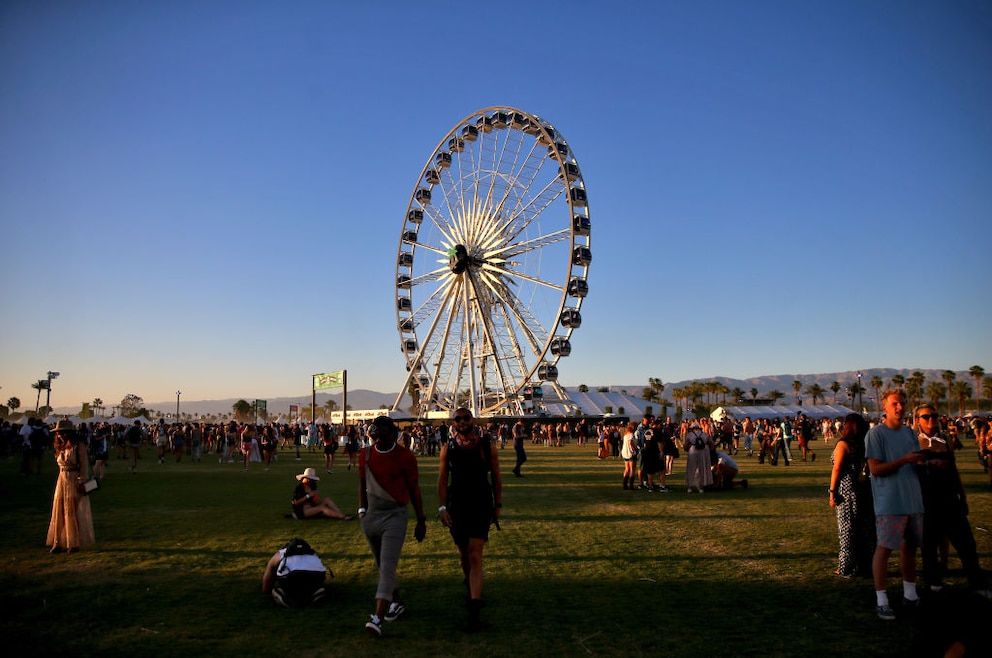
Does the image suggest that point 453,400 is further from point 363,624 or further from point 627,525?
point 363,624

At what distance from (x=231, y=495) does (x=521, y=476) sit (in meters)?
8.85

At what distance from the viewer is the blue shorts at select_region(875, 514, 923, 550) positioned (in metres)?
5.66

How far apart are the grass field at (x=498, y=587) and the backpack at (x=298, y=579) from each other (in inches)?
6.0

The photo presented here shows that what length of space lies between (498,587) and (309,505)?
599 cm

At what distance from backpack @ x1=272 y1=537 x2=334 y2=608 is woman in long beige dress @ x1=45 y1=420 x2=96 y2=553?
13.5ft

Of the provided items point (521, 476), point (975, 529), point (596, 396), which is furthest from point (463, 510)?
point (596, 396)

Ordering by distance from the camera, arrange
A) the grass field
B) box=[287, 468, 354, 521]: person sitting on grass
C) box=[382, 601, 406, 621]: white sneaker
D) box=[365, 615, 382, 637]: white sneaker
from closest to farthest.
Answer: the grass field, box=[365, 615, 382, 637]: white sneaker, box=[382, 601, 406, 621]: white sneaker, box=[287, 468, 354, 521]: person sitting on grass

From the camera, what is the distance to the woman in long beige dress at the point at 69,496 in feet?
29.0

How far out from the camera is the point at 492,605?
6.27 meters

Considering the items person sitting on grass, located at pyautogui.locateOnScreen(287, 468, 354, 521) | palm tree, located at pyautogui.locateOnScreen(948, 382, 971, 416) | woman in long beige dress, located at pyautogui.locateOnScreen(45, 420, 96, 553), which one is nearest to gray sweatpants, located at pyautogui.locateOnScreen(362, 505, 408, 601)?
woman in long beige dress, located at pyautogui.locateOnScreen(45, 420, 96, 553)

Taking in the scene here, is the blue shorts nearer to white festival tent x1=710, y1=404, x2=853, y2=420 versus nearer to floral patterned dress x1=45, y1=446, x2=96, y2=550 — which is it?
floral patterned dress x1=45, y1=446, x2=96, y2=550

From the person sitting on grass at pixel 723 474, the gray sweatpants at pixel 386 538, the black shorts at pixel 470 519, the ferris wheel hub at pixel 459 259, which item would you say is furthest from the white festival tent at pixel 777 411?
the gray sweatpants at pixel 386 538

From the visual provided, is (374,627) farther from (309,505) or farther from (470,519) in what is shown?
(309,505)

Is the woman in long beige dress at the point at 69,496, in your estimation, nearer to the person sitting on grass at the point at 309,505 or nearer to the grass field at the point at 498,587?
the grass field at the point at 498,587
